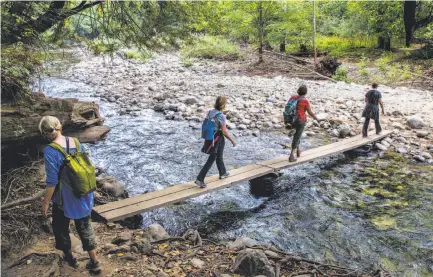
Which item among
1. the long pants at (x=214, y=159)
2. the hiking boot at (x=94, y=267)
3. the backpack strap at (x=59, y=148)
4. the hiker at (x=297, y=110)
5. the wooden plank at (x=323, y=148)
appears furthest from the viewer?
the wooden plank at (x=323, y=148)

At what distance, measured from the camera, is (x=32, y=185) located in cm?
537

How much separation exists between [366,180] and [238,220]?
3471 millimetres

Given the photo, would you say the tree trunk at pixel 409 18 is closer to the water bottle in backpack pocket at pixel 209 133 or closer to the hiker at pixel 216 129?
the hiker at pixel 216 129

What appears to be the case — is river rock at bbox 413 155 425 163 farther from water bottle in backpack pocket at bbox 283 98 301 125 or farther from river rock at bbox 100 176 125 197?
river rock at bbox 100 176 125 197

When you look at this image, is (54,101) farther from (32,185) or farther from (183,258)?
(183,258)

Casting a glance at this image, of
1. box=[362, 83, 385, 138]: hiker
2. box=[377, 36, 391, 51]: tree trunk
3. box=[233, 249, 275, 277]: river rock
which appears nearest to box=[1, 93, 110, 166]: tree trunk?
box=[233, 249, 275, 277]: river rock

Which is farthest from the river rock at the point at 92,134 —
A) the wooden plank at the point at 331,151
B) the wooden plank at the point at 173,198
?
the wooden plank at the point at 331,151

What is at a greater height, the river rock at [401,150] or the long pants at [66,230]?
the long pants at [66,230]

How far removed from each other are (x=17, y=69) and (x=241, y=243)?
13.1 ft

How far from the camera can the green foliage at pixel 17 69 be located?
4566 millimetres

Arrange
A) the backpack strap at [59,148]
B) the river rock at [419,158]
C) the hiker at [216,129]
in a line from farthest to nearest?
the river rock at [419,158], the hiker at [216,129], the backpack strap at [59,148]

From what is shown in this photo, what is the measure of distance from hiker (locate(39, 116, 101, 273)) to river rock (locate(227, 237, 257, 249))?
1916 mm

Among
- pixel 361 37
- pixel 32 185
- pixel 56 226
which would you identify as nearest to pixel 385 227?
pixel 56 226

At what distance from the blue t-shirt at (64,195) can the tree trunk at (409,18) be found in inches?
783
